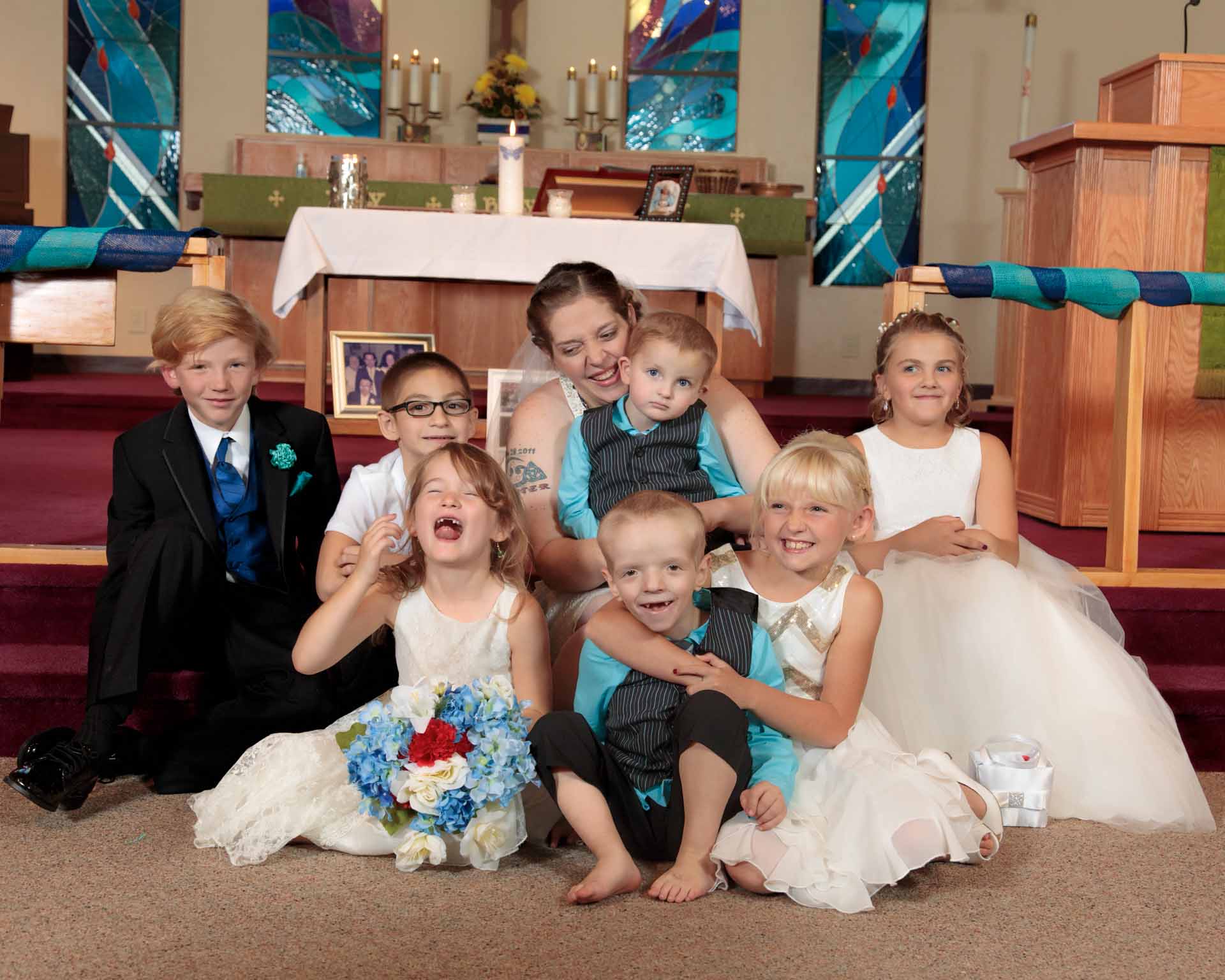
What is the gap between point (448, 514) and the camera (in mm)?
2391

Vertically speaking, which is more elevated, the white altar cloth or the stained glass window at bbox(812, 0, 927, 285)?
the stained glass window at bbox(812, 0, 927, 285)

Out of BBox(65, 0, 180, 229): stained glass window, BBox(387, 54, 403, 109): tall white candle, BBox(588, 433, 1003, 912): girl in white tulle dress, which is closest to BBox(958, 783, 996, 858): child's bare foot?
BBox(588, 433, 1003, 912): girl in white tulle dress

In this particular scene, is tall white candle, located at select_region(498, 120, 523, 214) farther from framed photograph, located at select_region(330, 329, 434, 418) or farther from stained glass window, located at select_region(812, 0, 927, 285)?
stained glass window, located at select_region(812, 0, 927, 285)

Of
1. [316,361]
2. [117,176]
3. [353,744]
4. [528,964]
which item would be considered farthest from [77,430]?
[528,964]

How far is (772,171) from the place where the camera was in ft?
30.7

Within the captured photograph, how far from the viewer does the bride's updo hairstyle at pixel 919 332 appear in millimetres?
2941

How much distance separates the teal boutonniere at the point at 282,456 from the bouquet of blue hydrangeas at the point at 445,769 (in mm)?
708

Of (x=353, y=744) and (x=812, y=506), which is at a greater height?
(x=812, y=506)

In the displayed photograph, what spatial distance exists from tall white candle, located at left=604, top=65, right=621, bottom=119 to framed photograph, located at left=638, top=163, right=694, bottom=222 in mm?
4154

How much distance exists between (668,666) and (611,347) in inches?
33.4

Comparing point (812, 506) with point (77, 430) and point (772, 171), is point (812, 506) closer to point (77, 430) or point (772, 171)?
point (77, 430)

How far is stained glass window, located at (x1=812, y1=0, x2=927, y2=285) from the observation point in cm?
937

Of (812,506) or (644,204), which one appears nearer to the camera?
(812,506)

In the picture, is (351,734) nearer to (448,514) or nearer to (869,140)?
(448,514)
